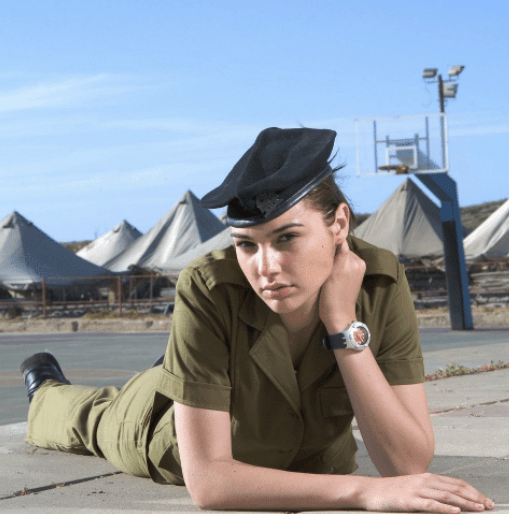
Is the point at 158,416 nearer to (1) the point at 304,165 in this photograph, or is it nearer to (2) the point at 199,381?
(2) the point at 199,381

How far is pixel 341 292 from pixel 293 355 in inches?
10.1

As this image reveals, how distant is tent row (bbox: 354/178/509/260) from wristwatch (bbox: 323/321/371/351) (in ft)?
84.1

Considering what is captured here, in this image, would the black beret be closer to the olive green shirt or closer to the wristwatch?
the olive green shirt

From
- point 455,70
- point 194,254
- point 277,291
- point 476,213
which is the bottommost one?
point 194,254

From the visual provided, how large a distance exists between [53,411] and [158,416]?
44.0 inches

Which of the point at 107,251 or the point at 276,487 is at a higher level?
the point at 107,251

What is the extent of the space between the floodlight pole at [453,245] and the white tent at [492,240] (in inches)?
497

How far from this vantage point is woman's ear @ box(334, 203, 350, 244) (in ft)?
8.43

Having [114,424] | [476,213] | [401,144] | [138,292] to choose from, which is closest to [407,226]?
[138,292]

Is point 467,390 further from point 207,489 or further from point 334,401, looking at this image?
point 207,489

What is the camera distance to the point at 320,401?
8.97 feet

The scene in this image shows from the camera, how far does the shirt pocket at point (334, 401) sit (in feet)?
8.96

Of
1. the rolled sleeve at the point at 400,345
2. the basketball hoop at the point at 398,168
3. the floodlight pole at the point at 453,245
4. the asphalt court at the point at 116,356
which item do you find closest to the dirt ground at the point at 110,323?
the asphalt court at the point at 116,356

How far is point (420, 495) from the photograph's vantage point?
247 cm
